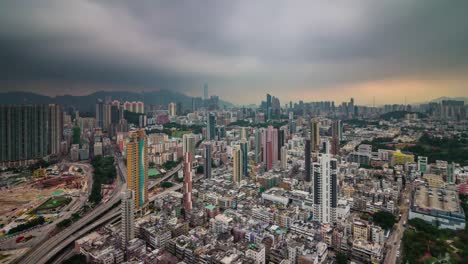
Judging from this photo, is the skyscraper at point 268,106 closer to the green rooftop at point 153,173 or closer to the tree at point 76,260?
the green rooftop at point 153,173

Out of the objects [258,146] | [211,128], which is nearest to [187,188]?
[258,146]

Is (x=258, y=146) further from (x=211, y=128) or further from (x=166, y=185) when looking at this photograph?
(x=211, y=128)

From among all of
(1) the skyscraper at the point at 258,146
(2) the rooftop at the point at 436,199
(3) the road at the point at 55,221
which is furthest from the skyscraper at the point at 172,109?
(2) the rooftop at the point at 436,199

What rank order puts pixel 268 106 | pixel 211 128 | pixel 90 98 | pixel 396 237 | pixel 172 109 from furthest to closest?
1. pixel 268 106
2. pixel 172 109
3. pixel 90 98
4. pixel 211 128
5. pixel 396 237

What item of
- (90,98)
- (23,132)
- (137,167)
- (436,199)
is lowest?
(436,199)

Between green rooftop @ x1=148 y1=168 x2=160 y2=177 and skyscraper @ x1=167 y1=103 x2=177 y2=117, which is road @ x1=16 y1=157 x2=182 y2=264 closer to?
green rooftop @ x1=148 y1=168 x2=160 y2=177

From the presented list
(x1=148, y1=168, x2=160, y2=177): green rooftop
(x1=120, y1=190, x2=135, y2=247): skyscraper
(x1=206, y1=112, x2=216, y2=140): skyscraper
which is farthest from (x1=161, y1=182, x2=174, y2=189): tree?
(x1=206, y1=112, x2=216, y2=140): skyscraper

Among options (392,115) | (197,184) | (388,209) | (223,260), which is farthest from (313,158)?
(392,115)
